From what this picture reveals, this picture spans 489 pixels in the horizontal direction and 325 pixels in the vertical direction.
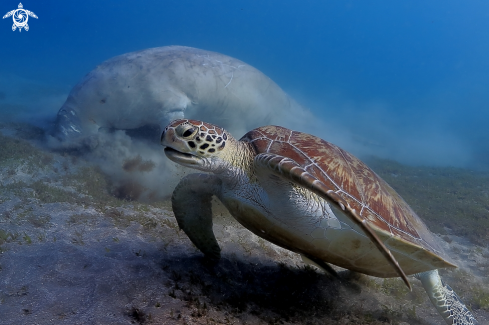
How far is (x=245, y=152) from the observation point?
3.14m

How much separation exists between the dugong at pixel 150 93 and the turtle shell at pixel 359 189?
19.7 feet

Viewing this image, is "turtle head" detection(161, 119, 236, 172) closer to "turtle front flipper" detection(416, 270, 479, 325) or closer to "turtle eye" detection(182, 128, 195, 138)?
"turtle eye" detection(182, 128, 195, 138)

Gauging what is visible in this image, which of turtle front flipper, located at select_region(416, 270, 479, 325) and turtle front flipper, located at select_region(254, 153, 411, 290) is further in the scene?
turtle front flipper, located at select_region(416, 270, 479, 325)

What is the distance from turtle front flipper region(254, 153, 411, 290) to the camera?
1.90m

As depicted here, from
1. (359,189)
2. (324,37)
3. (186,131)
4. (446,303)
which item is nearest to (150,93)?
(186,131)

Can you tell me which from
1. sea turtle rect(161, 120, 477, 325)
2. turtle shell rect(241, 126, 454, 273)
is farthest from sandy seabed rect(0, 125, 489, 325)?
turtle shell rect(241, 126, 454, 273)

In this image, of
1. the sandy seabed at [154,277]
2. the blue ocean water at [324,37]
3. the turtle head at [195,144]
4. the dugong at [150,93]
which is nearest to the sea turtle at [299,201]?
the turtle head at [195,144]

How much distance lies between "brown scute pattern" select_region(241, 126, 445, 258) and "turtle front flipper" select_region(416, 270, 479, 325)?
527mm

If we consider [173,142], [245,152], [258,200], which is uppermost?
[245,152]

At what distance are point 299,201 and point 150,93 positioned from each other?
23.5 ft

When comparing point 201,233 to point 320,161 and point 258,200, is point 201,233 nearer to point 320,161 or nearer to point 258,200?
point 258,200

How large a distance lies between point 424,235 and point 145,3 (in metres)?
173

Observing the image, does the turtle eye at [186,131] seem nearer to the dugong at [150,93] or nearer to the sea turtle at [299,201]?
the sea turtle at [299,201]

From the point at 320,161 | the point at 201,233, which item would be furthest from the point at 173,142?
the point at 320,161
